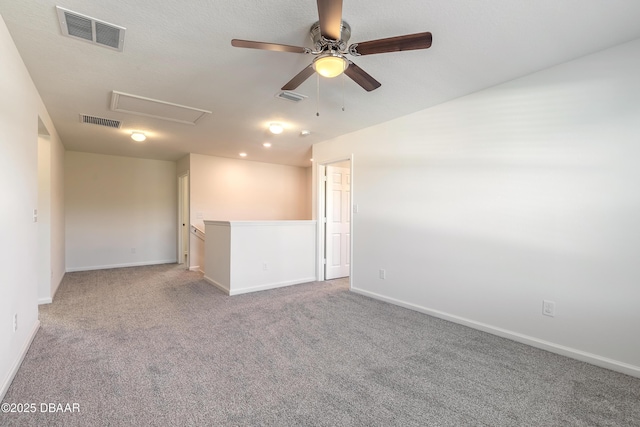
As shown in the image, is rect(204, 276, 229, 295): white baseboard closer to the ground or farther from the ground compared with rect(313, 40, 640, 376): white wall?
closer to the ground

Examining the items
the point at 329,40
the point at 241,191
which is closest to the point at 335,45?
the point at 329,40

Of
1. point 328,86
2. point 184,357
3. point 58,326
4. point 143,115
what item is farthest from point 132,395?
point 143,115

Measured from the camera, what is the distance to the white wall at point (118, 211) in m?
5.78

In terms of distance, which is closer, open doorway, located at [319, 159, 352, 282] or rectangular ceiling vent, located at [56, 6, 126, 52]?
rectangular ceiling vent, located at [56, 6, 126, 52]

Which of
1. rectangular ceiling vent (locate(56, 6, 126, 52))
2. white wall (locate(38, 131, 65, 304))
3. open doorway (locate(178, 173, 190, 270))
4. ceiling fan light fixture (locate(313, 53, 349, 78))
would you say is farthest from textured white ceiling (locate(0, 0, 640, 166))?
open doorway (locate(178, 173, 190, 270))

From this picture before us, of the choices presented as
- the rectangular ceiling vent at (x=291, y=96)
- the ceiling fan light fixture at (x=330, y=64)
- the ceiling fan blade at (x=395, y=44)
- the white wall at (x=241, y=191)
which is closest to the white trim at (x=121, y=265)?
the white wall at (x=241, y=191)

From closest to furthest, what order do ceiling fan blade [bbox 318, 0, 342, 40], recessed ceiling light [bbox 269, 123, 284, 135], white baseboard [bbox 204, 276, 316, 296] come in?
ceiling fan blade [bbox 318, 0, 342, 40] < recessed ceiling light [bbox 269, 123, 284, 135] < white baseboard [bbox 204, 276, 316, 296]

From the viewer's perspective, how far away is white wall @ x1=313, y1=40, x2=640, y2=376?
2.17 metres

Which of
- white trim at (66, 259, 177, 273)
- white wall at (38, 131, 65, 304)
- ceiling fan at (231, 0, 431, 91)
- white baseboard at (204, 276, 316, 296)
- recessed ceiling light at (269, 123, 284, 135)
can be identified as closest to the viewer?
ceiling fan at (231, 0, 431, 91)

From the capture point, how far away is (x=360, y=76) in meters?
2.14

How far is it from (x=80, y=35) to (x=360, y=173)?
127 inches

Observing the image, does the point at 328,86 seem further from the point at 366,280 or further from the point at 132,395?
the point at 132,395

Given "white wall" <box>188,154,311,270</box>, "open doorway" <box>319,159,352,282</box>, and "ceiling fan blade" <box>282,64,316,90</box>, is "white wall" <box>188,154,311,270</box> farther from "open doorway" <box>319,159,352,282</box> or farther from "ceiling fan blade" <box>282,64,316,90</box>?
"ceiling fan blade" <box>282,64,316,90</box>

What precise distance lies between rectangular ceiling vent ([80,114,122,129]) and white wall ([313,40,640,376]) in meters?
3.74
